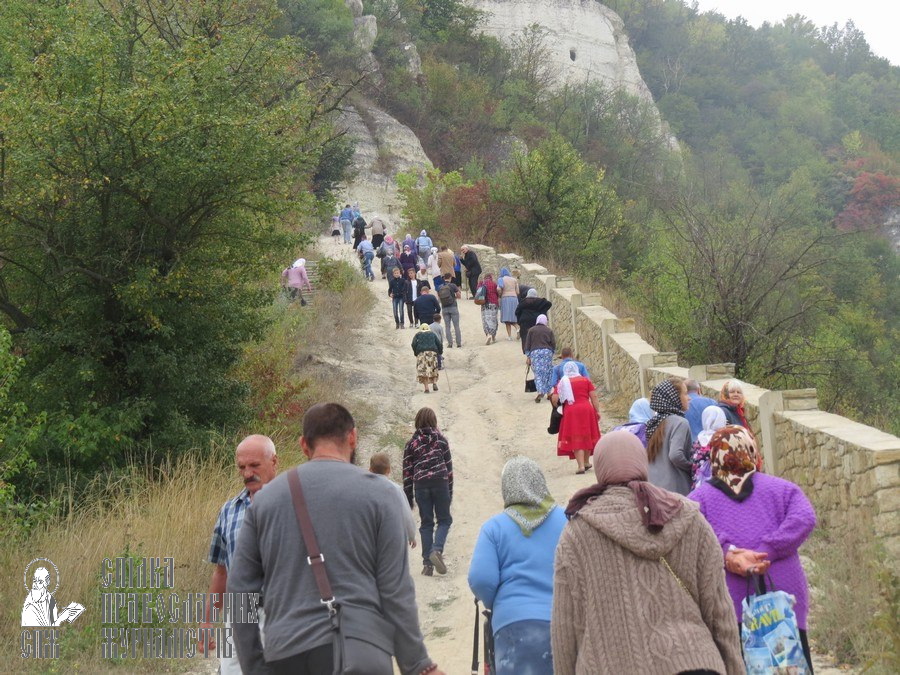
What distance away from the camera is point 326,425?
394 centimetres

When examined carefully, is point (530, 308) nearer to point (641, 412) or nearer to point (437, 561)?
point (437, 561)

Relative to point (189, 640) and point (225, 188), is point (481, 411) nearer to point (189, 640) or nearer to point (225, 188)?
point (225, 188)

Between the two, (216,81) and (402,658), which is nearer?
(402,658)

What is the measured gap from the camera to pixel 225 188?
1289cm

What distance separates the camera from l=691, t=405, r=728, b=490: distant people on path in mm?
6699

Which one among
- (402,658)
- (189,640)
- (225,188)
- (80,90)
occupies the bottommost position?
(189,640)

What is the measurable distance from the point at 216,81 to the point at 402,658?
1073 cm

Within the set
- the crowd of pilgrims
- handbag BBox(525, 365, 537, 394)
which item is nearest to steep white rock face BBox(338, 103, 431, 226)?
handbag BBox(525, 365, 537, 394)

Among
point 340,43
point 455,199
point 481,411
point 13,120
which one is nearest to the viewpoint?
point 13,120

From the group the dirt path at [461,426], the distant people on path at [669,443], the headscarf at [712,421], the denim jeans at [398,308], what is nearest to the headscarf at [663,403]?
the distant people on path at [669,443]

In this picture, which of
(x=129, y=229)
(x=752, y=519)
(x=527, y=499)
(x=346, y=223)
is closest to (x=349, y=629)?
(x=527, y=499)

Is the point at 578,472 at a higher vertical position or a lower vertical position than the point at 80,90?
lower

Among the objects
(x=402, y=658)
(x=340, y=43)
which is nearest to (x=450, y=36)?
(x=340, y=43)

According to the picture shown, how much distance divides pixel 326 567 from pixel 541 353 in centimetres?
1314
